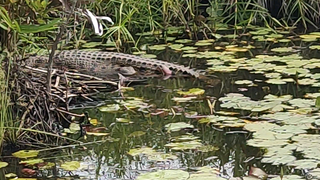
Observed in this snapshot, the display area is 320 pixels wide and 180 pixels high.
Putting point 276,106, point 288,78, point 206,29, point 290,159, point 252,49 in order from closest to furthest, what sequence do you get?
point 290,159 < point 276,106 < point 288,78 < point 252,49 < point 206,29

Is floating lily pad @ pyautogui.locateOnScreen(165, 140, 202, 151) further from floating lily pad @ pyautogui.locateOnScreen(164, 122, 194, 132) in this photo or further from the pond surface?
floating lily pad @ pyautogui.locateOnScreen(164, 122, 194, 132)

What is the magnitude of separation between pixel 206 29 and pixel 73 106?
263 cm

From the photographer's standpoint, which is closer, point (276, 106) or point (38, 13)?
point (38, 13)

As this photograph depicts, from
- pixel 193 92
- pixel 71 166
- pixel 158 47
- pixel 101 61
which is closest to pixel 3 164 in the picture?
pixel 71 166

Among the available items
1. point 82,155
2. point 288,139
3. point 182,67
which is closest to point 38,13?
point 82,155

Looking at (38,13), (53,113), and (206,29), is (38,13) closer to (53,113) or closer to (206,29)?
(53,113)

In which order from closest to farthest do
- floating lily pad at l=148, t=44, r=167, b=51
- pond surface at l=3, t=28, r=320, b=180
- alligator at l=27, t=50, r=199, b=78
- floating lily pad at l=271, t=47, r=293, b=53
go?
pond surface at l=3, t=28, r=320, b=180
alligator at l=27, t=50, r=199, b=78
floating lily pad at l=271, t=47, r=293, b=53
floating lily pad at l=148, t=44, r=167, b=51

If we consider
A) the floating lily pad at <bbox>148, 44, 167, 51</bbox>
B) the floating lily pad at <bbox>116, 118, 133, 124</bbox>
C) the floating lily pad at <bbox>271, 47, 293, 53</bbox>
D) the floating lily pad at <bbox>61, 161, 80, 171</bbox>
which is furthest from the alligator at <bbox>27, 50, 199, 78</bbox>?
the floating lily pad at <bbox>61, 161, 80, 171</bbox>

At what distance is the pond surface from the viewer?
2895 millimetres

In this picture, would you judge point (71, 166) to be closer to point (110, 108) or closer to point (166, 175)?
point (166, 175)

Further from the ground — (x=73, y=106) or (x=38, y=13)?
(x=38, y=13)

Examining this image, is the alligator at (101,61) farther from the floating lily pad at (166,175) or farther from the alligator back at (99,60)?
the floating lily pad at (166,175)

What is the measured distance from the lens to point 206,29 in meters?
6.26

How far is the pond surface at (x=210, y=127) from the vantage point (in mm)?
2895
